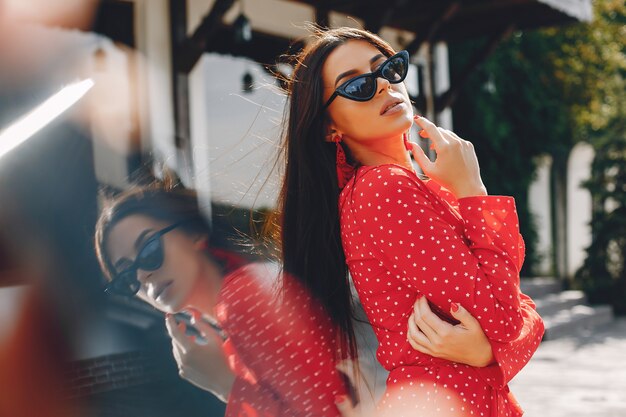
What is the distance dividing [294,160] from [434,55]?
8806 millimetres

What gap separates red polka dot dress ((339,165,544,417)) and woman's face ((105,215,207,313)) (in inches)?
18.1

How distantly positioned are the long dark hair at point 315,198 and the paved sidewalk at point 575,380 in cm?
438

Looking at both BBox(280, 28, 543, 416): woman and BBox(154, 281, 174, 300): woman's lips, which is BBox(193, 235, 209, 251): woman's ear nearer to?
BBox(154, 281, 174, 300): woman's lips

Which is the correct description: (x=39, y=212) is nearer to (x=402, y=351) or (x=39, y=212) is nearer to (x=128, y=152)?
(x=128, y=152)

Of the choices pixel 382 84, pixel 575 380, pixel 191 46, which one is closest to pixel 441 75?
pixel 575 380

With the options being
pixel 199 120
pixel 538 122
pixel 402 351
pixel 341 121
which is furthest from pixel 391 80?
pixel 538 122

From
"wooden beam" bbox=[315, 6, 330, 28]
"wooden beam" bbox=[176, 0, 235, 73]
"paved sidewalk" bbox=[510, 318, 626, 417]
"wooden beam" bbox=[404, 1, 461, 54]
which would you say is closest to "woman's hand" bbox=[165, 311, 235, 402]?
"paved sidewalk" bbox=[510, 318, 626, 417]

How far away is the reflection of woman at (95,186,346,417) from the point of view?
151cm

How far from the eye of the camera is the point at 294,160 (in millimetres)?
1566

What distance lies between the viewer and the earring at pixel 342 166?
5.16ft

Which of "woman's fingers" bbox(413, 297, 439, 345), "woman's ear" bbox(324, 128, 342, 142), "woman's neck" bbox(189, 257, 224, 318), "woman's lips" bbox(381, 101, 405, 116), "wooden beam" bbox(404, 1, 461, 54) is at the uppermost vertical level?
"woman's lips" bbox(381, 101, 405, 116)

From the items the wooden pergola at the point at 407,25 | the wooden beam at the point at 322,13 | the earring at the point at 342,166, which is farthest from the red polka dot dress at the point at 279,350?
the wooden beam at the point at 322,13

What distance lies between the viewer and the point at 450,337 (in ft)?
4.37

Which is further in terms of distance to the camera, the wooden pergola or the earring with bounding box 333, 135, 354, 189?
the wooden pergola
